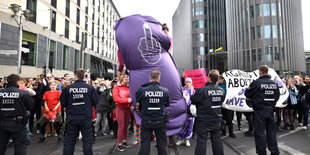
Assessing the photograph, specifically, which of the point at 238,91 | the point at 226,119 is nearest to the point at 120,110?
the point at 226,119

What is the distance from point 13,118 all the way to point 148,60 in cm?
275

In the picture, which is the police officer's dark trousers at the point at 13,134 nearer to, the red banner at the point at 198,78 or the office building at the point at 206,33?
the red banner at the point at 198,78

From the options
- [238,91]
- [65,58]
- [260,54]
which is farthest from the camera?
[260,54]

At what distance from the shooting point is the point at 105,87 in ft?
22.6

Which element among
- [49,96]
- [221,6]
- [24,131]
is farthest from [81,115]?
[221,6]

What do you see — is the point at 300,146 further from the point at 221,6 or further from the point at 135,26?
the point at 221,6

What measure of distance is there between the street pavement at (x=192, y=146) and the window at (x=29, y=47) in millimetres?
13415

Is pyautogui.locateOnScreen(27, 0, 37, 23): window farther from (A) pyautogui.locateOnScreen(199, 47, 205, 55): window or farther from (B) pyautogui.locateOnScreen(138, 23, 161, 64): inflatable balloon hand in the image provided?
(A) pyautogui.locateOnScreen(199, 47, 205, 55): window

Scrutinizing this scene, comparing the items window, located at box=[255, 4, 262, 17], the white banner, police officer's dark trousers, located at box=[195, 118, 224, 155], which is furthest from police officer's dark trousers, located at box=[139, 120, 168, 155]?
window, located at box=[255, 4, 262, 17]

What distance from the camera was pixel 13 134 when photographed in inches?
137

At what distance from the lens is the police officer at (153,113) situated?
10.6ft

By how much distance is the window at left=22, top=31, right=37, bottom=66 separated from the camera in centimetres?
1652

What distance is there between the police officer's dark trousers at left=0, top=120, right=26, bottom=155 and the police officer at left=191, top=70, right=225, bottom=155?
323cm

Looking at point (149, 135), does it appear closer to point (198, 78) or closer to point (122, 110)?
point (122, 110)
